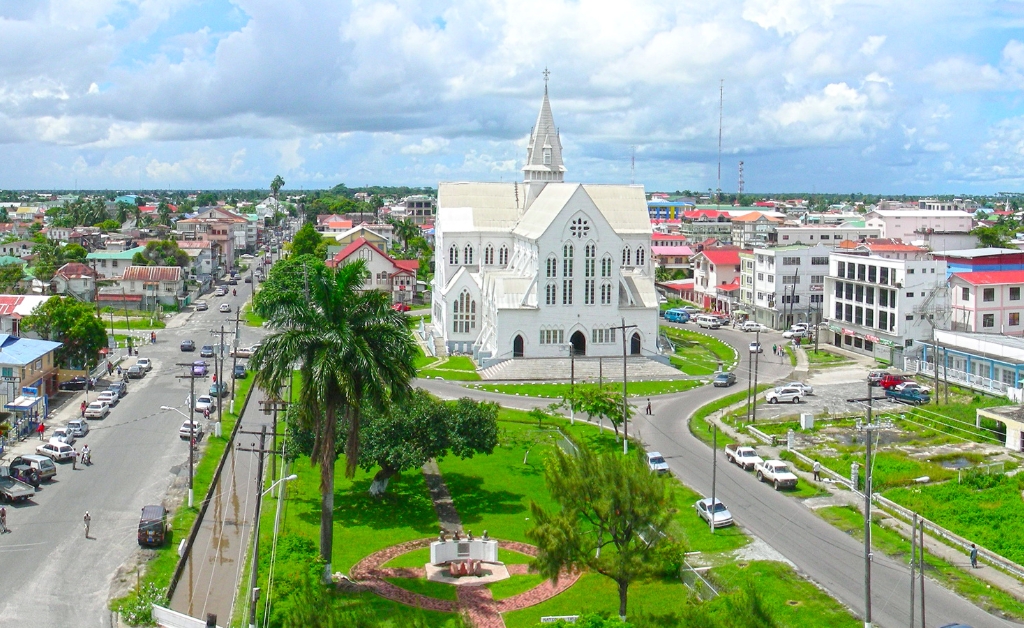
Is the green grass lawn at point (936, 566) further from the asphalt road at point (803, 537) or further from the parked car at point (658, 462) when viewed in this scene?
the parked car at point (658, 462)

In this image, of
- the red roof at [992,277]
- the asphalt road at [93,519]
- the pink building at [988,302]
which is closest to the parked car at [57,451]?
the asphalt road at [93,519]

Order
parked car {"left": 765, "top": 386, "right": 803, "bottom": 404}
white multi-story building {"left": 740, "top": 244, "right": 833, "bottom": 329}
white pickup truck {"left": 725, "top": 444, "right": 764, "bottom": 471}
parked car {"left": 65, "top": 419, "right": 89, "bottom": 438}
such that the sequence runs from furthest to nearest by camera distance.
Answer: white multi-story building {"left": 740, "top": 244, "right": 833, "bottom": 329} < parked car {"left": 765, "top": 386, "right": 803, "bottom": 404} < parked car {"left": 65, "top": 419, "right": 89, "bottom": 438} < white pickup truck {"left": 725, "top": 444, "right": 764, "bottom": 471}

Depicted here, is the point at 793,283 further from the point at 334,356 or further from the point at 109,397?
the point at 334,356

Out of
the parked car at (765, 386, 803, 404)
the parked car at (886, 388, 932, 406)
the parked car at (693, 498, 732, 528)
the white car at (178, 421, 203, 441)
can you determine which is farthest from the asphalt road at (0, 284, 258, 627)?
the parked car at (886, 388, 932, 406)

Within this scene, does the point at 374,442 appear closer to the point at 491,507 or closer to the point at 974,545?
the point at 491,507

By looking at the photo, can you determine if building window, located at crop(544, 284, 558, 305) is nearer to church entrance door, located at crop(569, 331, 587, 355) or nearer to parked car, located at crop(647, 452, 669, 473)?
church entrance door, located at crop(569, 331, 587, 355)

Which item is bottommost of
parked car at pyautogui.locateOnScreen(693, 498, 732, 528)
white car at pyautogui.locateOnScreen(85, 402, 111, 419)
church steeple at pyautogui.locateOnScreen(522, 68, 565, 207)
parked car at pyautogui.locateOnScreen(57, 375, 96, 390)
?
parked car at pyautogui.locateOnScreen(693, 498, 732, 528)
